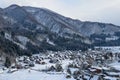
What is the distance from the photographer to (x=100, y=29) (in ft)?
652

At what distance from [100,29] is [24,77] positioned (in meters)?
148

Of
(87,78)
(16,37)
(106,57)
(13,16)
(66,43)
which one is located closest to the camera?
(87,78)

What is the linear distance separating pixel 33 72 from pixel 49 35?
76094mm

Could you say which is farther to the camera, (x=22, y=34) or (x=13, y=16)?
(x=13, y=16)

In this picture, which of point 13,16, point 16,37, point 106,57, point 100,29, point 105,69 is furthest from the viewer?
point 100,29

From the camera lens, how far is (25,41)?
11200 centimetres

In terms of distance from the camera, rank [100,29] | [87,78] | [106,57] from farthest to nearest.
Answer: [100,29] < [106,57] < [87,78]

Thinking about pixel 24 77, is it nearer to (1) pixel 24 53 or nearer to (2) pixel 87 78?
(2) pixel 87 78

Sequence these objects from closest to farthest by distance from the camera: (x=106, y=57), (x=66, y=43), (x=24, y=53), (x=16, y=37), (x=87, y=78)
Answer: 1. (x=87, y=78)
2. (x=106, y=57)
3. (x=24, y=53)
4. (x=16, y=37)
5. (x=66, y=43)

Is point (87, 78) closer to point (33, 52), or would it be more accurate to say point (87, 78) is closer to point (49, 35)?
point (33, 52)

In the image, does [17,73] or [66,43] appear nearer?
[17,73]

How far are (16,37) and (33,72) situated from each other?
2033 inches

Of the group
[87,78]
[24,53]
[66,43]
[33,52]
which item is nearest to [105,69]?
[87,78]

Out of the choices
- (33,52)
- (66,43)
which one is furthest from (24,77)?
(66,43)
